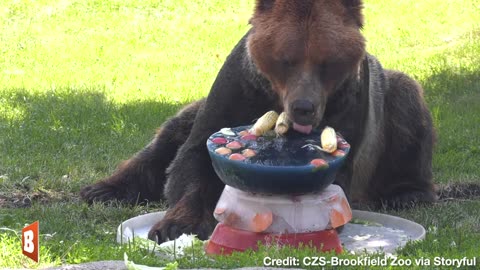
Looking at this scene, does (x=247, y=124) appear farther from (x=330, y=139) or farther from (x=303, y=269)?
(x=303, y=269)

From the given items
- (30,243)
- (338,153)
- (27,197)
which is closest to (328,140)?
(338,153)

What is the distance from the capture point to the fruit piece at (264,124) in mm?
5906

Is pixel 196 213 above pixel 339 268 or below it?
below

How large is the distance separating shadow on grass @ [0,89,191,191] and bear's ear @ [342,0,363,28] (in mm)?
2711

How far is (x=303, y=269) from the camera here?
4.91 meters

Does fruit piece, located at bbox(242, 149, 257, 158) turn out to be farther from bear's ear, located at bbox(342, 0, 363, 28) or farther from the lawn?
bear's ear, located at bbox(342, 0, 363, 28)

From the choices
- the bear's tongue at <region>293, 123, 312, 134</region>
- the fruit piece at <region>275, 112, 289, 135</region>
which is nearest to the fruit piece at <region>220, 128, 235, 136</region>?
the fruit piece at <region>275, 112, 289, 135</region>

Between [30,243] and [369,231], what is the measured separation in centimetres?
238

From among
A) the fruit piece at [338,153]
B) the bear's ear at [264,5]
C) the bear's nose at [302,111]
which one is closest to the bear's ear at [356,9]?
the bear's ear at [264,5]

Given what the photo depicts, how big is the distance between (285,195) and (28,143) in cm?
397

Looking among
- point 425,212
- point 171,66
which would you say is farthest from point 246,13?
point 425,212

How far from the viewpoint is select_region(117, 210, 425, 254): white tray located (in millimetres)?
Answer: 6102

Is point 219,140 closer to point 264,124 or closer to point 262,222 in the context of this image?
point 264,124

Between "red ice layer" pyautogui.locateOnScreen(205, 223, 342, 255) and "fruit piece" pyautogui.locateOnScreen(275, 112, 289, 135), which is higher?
"fruit piece" pyautogui.locateOnScreen(275, 112, 289, 135)
